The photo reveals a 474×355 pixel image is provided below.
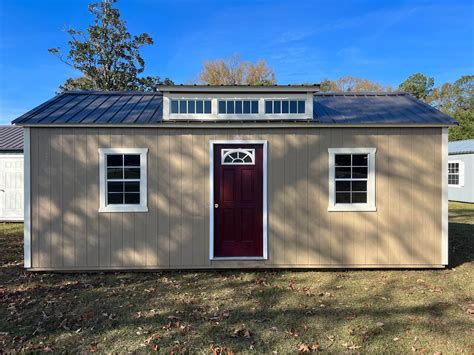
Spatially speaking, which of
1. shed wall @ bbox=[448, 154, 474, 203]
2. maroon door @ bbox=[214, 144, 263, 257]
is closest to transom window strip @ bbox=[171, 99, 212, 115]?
maroon door @ bbox=[214, 144, 263, 257]

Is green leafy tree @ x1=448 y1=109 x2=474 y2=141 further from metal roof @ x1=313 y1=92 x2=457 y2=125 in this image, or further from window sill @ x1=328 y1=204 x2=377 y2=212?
window sill @ x1=328 y1=204 x2=377 y2=212

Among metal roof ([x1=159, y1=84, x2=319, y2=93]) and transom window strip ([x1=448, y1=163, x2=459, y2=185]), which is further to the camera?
transom window strip ([x1=448, y1=163, x2=459, y2=185])

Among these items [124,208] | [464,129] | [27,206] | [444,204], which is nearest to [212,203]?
[124,208]

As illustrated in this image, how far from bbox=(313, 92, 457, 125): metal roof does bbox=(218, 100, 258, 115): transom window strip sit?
1322 millimetres

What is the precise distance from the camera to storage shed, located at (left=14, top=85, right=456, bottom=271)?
6520mm

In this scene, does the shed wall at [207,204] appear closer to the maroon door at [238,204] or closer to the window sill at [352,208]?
the window sill at [352,208]

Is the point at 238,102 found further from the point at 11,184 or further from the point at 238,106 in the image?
the point at 11,184

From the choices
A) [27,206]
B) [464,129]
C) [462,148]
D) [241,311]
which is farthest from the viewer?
[464,129]

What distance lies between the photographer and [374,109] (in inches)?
289

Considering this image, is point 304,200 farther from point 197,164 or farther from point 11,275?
point 11,275

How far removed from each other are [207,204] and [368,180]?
332cm

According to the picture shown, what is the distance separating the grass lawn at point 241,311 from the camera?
3834 millimetres

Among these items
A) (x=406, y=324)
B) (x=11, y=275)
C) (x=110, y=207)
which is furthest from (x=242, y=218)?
(x=11, y=275)

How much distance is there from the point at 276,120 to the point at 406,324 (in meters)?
4.11
